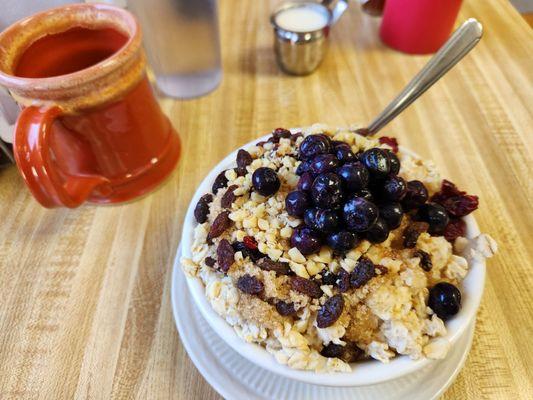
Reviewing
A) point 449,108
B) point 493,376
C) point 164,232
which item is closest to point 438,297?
point 493,376

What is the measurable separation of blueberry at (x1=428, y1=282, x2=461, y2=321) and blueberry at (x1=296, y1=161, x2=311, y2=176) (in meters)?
0.20

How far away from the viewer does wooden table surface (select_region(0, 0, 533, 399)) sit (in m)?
0.55

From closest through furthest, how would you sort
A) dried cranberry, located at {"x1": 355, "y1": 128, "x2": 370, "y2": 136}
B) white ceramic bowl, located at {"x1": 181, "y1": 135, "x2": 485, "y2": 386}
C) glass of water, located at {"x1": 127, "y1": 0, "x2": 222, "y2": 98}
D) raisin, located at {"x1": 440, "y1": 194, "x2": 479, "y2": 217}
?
1. white ceramic bowl, located at {"x1": 181, "y1": 135, "x2": 485, "y2": 386}
2. raisin, located at {"x1": 440, "y1": 194, "x2": 479, "y2": 217}
3. dried cranberry, located at {"x1": 355, "y1": 128, "x2": 370, "y2": 136}
4. glass of water, located at {"x1": 127, "y1": 0, "x2": 222, "y2": 98}

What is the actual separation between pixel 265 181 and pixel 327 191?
87 millimetres

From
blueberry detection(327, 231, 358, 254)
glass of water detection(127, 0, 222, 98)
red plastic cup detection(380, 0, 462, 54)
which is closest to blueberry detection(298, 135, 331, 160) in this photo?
blueberry detection(327, 231, 358, 254)

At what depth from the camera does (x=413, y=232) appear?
0.49 m

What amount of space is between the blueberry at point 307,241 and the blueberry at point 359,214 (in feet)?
0.13

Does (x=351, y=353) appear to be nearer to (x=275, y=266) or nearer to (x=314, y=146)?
(x=275, y=266)

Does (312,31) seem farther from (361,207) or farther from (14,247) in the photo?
(14,247)

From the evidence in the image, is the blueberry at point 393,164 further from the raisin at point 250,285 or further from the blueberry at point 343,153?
the raisin at point 250,285

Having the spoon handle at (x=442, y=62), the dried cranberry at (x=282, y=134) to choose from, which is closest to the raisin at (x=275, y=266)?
the dried cranberry at (x=282, y=134)

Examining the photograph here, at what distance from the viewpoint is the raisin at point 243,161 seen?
555 mm

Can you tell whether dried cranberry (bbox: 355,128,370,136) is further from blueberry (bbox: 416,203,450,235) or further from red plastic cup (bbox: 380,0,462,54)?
red plastic cup (bbox: 380,0,462,54)

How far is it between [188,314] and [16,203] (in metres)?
0.43
